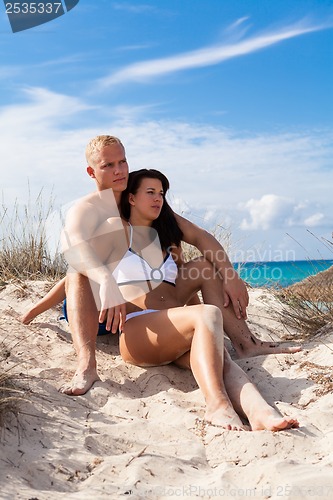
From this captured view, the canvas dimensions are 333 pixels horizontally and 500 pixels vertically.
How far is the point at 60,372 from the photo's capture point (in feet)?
12.0

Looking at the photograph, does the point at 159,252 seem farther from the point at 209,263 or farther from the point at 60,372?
the point at 60,372

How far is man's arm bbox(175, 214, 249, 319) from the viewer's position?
386cm

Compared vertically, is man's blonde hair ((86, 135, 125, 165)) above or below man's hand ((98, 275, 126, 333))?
above

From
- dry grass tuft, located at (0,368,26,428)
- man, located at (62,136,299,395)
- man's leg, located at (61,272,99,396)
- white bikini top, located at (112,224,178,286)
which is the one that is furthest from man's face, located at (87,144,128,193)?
dry grass tuft, located at (0,368,26,428)

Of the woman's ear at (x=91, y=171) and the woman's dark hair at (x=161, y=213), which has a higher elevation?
the woman's ear at (x=91, y=171)

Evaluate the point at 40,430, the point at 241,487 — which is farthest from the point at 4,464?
the point at 241,487

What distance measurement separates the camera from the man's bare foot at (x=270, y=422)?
8.98 feet

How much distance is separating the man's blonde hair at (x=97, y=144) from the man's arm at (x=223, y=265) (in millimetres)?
702

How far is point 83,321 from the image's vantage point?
142 inches

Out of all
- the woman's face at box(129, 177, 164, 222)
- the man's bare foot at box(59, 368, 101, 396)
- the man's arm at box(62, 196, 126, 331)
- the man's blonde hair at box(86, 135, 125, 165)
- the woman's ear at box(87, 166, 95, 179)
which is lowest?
the man's bare foot at box(59, 368, 101, 396)

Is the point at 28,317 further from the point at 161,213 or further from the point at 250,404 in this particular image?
the point at 250,404

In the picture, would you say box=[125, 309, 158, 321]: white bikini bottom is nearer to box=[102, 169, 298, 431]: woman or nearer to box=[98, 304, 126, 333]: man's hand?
box=[102, 169, 298, 431]: woman

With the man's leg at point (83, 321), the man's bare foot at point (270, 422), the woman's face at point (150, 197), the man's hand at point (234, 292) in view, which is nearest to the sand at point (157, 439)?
the man's bare foot at point (270, 422)

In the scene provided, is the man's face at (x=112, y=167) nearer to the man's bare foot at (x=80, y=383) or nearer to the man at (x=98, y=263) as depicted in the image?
the man at (x=98, y=263)
